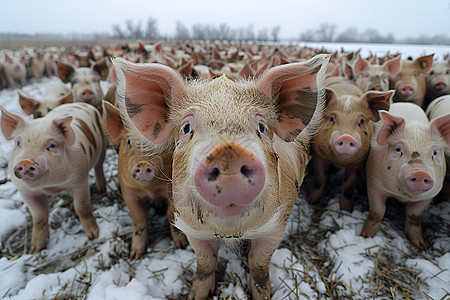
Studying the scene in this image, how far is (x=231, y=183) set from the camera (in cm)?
91

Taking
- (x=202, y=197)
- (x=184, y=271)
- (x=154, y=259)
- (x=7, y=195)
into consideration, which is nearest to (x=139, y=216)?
(x=154, y=259)

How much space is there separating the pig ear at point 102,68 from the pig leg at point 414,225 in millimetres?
4435

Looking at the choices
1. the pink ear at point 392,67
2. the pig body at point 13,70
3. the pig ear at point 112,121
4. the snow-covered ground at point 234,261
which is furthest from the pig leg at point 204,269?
the pig body at point 13,70

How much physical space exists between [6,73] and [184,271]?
10.0 metres

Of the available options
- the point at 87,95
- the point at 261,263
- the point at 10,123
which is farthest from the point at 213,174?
the point at 87,95

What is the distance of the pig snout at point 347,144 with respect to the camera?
7.13 ft

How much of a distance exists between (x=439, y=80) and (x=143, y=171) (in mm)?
4609

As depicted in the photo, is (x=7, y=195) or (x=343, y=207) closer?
(x=343, y=207)

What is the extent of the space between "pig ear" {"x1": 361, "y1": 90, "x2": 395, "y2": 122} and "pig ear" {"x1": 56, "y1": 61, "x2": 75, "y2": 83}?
3923 millimetres

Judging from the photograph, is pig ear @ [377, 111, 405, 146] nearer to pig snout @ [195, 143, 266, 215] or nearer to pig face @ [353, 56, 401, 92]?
pig face @ [353, 56, 401, 92]

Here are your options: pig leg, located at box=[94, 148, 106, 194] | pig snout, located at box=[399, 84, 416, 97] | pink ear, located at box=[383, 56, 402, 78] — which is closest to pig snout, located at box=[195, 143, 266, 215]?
pig leg, located at box=[94, 148, 106, 194]

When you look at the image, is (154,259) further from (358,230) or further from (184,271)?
(358,230)

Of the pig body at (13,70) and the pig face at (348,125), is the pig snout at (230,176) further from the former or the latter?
the pig body at (13,70)

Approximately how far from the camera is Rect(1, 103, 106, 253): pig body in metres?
2.02
